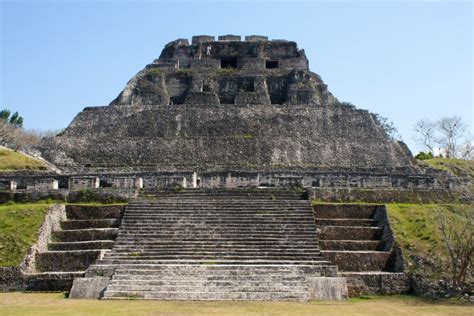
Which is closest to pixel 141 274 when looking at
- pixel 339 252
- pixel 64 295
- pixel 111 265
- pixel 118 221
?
pixel 111 265

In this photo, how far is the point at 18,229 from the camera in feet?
47.5

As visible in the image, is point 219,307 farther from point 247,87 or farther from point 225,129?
point 247,87

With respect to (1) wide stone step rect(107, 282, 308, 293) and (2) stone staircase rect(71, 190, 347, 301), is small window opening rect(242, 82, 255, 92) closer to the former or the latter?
(2) stone staircase rect(71, 190, 347, 301)

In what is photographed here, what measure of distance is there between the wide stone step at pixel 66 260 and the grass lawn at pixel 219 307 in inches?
65.9

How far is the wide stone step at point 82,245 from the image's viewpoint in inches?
557

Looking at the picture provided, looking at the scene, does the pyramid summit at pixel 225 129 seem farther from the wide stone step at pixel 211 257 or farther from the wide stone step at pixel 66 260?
the wide stone step at pixel 66 260

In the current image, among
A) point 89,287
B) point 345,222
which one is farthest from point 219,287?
point 345,222

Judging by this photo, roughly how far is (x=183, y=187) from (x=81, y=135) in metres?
7.75

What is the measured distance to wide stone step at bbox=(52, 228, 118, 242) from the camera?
14719 millimetres

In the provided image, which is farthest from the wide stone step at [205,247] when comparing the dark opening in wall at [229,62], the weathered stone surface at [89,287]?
the dark opening in wall at [229,62]

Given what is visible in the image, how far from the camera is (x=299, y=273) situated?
12.4 meters

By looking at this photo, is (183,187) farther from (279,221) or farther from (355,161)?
(355,161)

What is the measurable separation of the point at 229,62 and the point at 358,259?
20277 mm

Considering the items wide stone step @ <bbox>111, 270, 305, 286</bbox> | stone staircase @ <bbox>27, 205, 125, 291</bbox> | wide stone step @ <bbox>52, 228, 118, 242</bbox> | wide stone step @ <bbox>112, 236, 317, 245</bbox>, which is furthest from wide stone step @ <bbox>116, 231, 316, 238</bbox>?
wide stone step @ <bbox>111, 270, 305, 286</bbox>
